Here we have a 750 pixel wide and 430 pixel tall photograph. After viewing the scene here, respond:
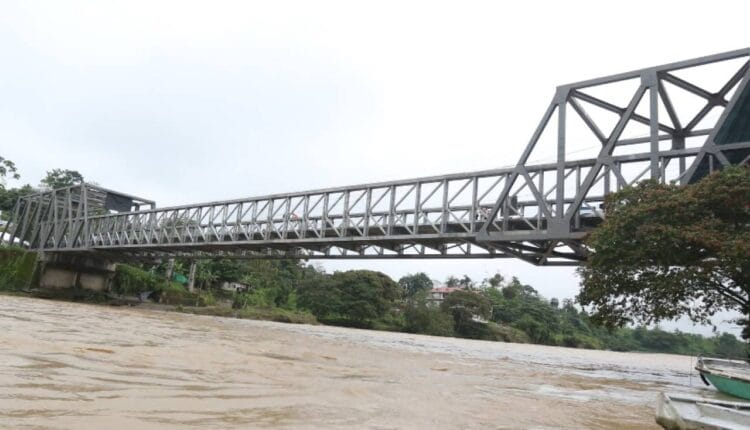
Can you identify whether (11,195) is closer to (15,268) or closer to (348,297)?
(15,268)

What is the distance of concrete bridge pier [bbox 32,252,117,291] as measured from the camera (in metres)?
56.0

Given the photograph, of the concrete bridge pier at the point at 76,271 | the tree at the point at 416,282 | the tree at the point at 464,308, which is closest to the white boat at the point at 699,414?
the concrete bridge pier at the point at 76,271

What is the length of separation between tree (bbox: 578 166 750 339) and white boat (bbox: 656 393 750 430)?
32.1 ft

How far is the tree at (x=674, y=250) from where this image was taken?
1495 cm

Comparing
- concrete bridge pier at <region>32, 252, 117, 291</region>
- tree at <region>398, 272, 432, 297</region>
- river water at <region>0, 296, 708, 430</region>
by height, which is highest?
tree at <region>398, 272, 432, 297</region>

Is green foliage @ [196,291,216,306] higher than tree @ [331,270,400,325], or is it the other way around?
tree @ [331,270,400,325]

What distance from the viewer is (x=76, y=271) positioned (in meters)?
57.8

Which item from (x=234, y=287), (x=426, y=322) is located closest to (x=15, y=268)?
(x=234, y=287)

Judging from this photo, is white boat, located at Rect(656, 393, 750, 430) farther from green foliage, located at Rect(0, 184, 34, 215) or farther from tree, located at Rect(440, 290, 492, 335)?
green foliage, located at Rect(0, 184, 34, 215)

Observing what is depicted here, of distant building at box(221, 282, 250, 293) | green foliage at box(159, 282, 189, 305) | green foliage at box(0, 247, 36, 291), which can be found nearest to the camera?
green foliage at box(0, 247, 36, 291)

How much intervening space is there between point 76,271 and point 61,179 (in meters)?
27.0

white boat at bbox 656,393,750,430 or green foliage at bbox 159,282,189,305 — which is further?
green foliage at bbox 159,282,189,305

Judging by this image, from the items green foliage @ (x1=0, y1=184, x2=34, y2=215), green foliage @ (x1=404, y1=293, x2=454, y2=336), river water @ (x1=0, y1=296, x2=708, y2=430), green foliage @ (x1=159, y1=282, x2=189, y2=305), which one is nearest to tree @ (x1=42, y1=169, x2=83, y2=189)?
green foliage @ (x1=0, y1=184, x2=34, y2=215)

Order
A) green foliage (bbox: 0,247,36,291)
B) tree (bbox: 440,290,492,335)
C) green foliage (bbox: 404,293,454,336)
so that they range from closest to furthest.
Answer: green foliage (bbox: 0,247,36,291) < green foliage (bbox: 404,293,454,336) < tree (bbox: 440,290,492,335)
